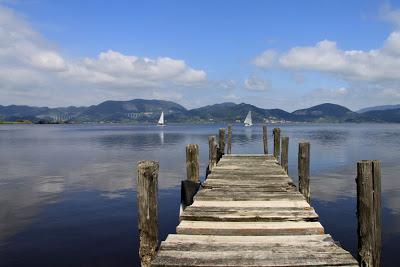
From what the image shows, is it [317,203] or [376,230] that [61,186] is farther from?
[376,230]

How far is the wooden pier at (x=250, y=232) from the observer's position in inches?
264

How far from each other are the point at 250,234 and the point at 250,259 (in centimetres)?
162

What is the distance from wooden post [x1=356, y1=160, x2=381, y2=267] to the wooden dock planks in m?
0.89

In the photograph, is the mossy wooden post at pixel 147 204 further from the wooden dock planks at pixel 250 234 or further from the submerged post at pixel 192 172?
the submerged post at pixel 192 172

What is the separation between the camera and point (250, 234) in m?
8.34

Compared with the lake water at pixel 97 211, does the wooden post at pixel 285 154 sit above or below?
above

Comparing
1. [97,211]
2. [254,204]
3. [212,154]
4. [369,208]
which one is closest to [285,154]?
[212,154]

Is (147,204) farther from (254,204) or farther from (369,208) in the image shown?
(369,208)

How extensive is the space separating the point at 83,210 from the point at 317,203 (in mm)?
12842

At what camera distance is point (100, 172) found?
1313 inches

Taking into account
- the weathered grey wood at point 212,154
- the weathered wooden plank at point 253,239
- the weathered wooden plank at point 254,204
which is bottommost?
the weathered wooden plank at point 253,239

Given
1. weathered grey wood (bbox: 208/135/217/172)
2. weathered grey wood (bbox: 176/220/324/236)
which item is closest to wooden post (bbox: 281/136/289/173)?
weathered grey wood (bbox: 208/135/217/172)

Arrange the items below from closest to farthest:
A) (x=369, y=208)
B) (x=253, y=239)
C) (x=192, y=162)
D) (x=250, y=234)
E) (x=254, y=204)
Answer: (x=253, y=239) < (x=369, y=208) < (x=250, y=234) < (x=254, y=204) < (x=192, y=162)

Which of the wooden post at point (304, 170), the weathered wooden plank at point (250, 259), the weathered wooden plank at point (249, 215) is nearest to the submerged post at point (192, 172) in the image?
the weathered wooden plank at point (249, 215)
